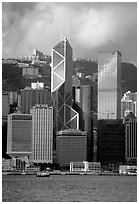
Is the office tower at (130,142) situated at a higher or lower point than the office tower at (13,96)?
lower

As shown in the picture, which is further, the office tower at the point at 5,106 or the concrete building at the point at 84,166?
the office tower at the point at 5,106

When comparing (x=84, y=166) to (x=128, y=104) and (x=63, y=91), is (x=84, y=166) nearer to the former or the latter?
(x=128, y=104)

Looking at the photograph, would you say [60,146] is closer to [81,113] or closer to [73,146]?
[73,146]

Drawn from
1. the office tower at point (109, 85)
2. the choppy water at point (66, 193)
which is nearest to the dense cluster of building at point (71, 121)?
the office tower at point (109, 85)

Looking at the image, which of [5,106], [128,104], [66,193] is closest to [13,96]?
[5,106]

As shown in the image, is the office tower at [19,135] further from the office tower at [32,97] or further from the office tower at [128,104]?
the office tower at [128,104]

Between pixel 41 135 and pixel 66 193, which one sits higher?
pixel 41 135

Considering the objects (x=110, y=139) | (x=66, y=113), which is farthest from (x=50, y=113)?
(x=110, y=139)
